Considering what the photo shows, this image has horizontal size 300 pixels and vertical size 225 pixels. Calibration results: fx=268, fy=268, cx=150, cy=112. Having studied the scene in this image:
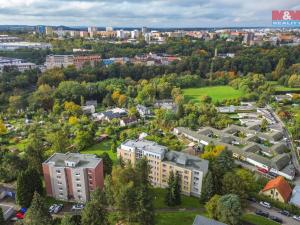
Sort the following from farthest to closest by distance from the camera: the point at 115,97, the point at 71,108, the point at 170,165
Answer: the point at 115,97 → the point at 71,108 → the point at 170,165

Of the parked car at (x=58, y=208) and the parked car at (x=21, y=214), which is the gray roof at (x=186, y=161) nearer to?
the parked car at (x=58, y=208)

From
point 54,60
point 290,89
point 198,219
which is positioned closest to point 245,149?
point 198,219

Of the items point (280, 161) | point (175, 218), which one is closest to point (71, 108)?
point (175, 218)

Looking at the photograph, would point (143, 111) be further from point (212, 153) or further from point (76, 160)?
point (76, 160)

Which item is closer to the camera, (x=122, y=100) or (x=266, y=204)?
(x=266, y=204)

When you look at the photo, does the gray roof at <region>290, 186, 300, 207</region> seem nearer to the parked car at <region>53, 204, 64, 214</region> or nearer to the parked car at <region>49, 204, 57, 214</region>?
the parked car at <region>53, 204, 64, 214</region>

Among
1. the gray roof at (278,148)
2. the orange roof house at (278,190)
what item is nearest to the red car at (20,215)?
the orange roof house at (278,190)
